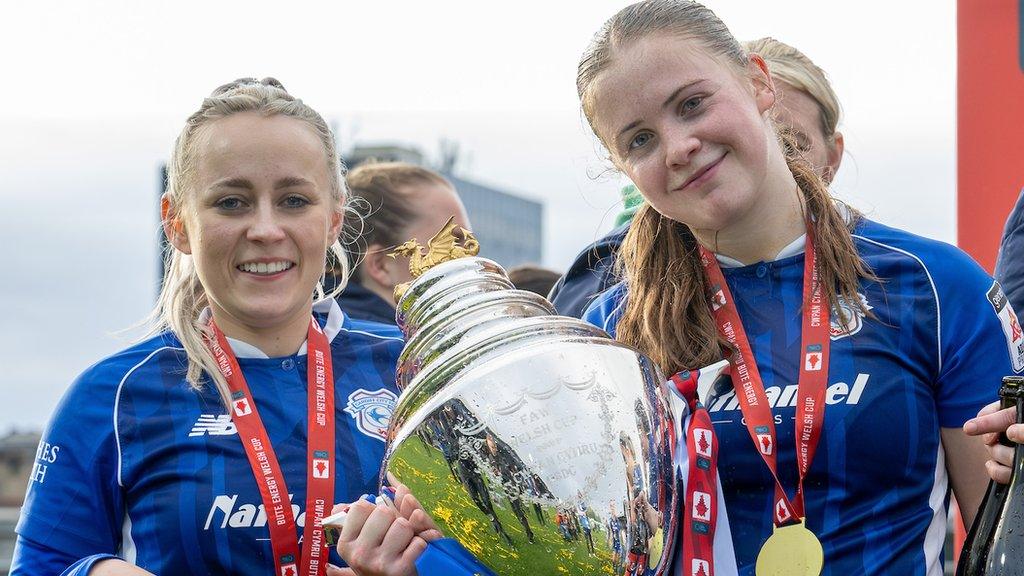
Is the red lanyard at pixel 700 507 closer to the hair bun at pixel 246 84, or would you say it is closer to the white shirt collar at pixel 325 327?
the white shirt collar at pixel 325 327

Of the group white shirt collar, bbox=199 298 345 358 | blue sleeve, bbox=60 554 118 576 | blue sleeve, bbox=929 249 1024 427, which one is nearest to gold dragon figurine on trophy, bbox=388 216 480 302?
white shirt collar, bbox=199 298 345 358

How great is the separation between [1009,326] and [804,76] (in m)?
1.14

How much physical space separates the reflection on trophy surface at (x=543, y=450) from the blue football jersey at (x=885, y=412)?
213 mm

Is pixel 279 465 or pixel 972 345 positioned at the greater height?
pixel 972 345

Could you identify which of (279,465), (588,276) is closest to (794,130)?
(588,276)

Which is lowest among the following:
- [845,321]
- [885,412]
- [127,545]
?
[127,545]

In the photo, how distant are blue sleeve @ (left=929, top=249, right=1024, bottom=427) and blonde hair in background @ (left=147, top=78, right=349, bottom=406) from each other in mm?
1111

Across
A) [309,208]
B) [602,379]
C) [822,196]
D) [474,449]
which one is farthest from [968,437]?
[309,208]

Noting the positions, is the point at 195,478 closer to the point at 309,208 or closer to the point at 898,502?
the point at 309,208

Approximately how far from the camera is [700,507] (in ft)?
6.15

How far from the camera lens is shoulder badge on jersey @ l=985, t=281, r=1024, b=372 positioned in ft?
6.44

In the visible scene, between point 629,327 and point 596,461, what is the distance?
55cm

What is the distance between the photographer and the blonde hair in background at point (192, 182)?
89.6 inches

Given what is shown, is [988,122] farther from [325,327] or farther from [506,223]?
[506,223]
